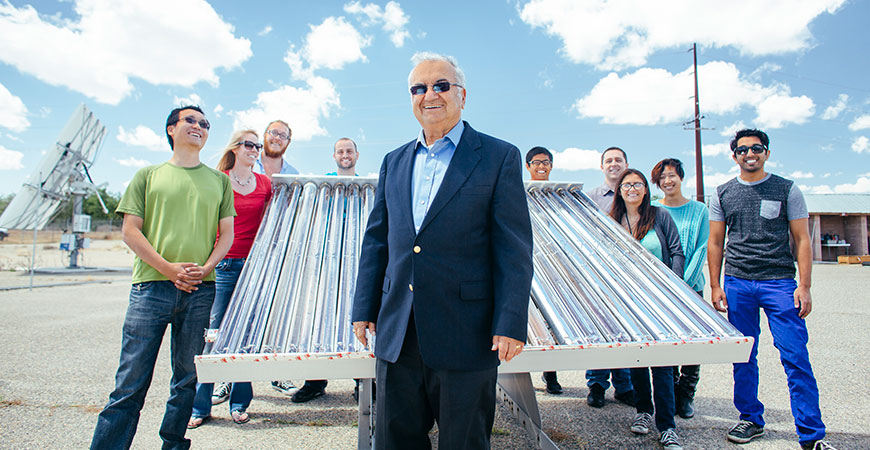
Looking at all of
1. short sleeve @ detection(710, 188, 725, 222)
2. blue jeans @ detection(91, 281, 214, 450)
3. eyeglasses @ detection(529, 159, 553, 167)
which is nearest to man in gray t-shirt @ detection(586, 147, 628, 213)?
eyeglasses @ detection(529, 159, 553, 167)

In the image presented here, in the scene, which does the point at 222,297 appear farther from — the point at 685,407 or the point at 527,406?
the point at 685,407

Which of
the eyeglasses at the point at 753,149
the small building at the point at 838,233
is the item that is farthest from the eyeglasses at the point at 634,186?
the small building at the point at 838,233

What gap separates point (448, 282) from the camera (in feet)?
5.99

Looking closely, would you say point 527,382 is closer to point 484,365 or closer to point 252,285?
point 484,365

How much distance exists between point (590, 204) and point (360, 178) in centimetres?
177

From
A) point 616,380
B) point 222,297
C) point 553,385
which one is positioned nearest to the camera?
point 222,297

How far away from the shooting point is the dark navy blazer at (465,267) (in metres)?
1.81

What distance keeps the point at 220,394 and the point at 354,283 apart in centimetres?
233

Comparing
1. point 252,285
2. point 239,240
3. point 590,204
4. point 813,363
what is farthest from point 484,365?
point 813,363

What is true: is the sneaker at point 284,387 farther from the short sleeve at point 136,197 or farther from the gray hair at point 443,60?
the gray hair at point 443,60

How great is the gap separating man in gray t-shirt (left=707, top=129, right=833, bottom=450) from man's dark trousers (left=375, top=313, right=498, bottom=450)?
8.16ft

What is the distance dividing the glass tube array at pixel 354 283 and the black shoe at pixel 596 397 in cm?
166

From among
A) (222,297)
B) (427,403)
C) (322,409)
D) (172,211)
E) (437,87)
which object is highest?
(437,87)

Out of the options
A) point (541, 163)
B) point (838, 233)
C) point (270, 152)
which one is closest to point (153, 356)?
point (270, 152)
